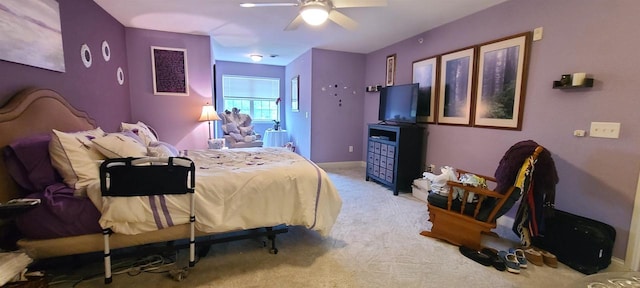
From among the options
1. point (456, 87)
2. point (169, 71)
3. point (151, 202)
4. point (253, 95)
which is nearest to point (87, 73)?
point (169, 71)

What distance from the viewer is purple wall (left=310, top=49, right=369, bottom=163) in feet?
16.6

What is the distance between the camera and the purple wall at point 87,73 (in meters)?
1.94

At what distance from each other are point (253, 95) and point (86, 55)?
4.63 m

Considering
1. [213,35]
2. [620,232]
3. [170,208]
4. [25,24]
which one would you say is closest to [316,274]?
[170,208]

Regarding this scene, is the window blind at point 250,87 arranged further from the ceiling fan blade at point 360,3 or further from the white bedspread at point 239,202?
the ceiling fan blade at point 360,3

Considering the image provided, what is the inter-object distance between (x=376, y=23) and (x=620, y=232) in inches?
123

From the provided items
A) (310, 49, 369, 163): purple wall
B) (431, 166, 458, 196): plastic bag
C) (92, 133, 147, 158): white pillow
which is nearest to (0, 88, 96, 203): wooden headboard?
(92, 133, 147, 158): white pillow

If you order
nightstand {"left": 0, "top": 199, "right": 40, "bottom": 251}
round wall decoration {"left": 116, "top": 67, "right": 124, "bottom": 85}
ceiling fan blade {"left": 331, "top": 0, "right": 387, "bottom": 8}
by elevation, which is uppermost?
ceiling fan blade {"left": 331, "top": 0, "right": 387, "bottom": 8}

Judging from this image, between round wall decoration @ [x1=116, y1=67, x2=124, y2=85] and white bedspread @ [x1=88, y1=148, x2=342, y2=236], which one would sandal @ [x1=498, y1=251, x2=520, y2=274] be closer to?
white bedspread @ [x1=88, y1=148, x2=342, y2=236]

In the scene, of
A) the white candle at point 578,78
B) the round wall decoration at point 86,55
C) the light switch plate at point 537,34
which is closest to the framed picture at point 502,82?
the light switch plate at point 537,34

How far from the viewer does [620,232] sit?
6.52 feet

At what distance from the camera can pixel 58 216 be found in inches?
62.9

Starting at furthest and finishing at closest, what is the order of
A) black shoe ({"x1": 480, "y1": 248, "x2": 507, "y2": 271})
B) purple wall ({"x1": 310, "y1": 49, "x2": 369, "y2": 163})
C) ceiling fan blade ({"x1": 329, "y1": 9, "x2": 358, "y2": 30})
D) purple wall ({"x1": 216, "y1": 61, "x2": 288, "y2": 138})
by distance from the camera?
purple wall ({"x1": 216, "y1": 61, "x2": 288, "y2": 138}), purple wall ({"x1": 310, "y1": 49, "x2": 369, "y2": 163}), ceiling fan blade ({"x1": 329, "y1": 9, "x2": 358, "y2": 30}), black shoe ({"x1": 480, "y1": 248, "x2": 507, "y2": 271})

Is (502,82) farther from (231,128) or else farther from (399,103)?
(231,128)
